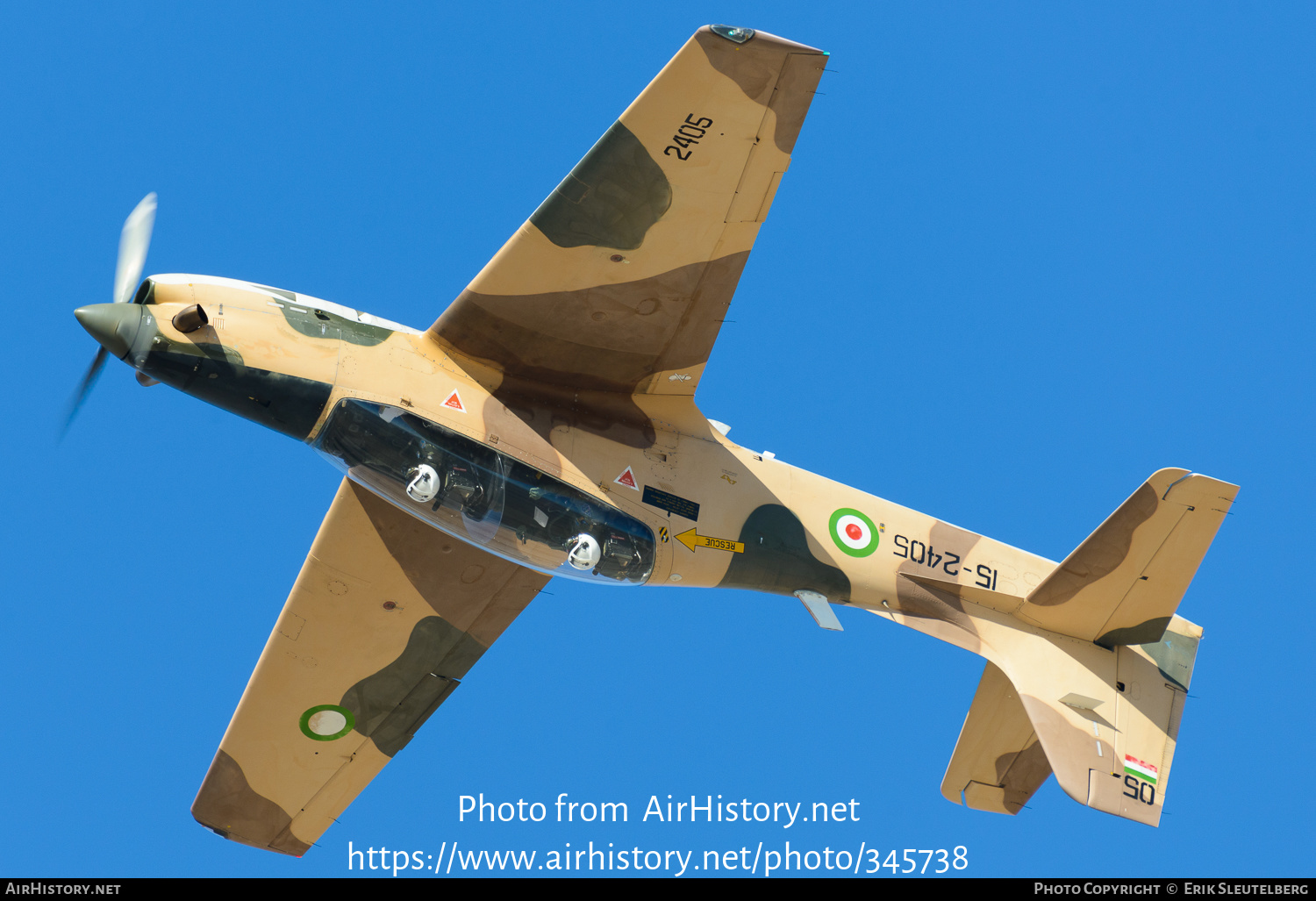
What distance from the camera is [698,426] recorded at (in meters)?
16.0

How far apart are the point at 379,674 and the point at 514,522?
4.47 meters

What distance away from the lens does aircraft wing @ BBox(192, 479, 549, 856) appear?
54.6 feet

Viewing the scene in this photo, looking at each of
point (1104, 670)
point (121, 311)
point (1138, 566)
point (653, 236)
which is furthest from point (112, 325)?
point (1104, 670)

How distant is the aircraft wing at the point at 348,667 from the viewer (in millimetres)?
16641

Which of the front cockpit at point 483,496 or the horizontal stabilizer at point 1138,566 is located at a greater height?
the horizontal stabilizer at point 1138,566

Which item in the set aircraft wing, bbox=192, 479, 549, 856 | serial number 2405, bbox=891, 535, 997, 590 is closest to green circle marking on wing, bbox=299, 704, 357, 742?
aircraft wing, bbox=192, 479, 549, 856

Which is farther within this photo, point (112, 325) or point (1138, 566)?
point (1138, 566)

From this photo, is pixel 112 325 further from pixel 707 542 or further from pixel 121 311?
pixel 707 542

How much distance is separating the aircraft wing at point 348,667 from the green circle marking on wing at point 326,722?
0.7 inches

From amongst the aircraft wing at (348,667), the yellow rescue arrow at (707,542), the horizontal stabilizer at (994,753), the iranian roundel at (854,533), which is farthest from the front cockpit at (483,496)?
the horizontal stabilizer at (994,753)

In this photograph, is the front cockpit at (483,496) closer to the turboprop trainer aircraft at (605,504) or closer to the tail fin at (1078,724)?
the turboprop trainer aircraft at (605,504)

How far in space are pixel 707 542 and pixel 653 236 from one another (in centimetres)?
396

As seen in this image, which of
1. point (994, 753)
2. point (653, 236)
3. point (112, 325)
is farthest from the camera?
point (994, 753)

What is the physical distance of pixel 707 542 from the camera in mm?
15508
